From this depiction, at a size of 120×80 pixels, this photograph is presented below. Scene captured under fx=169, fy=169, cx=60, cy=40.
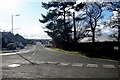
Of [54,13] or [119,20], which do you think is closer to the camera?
[119,20]

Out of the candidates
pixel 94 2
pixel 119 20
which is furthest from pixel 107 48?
pixel 94 2

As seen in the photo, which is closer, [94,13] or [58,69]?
[58,69]

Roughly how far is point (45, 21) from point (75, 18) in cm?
763

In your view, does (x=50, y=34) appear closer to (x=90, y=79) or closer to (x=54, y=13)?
(x=54, y=13)

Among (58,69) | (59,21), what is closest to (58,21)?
(59,21)

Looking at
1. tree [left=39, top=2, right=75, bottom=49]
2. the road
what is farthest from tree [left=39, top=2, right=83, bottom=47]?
the road

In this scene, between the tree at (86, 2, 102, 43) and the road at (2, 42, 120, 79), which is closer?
the road at (2, 42, 120, 79)

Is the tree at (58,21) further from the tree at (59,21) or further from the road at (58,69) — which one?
the road at (58,69)

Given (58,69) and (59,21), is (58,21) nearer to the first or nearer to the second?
(59,21)

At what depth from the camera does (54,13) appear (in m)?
37.9

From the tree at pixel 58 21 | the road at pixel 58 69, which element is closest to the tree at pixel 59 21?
the tree at pixel 58 21

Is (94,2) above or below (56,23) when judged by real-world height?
above

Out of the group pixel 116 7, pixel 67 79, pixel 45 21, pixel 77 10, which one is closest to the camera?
pixel 67 79

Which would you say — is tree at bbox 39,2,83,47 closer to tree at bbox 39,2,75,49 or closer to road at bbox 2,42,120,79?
tree at bbox 39,2,75,49
